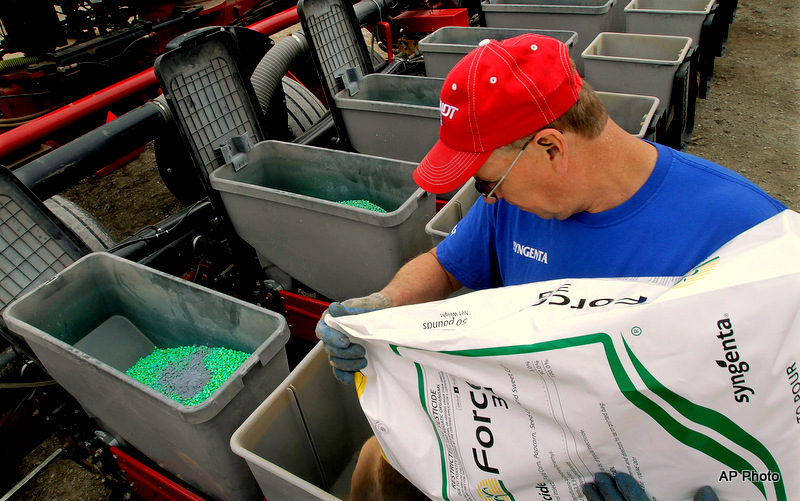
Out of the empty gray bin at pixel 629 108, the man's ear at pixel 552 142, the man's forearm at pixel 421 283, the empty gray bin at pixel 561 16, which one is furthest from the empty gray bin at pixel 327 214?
the empty gray bin at pixel 561 16

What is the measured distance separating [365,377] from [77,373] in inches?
34.9

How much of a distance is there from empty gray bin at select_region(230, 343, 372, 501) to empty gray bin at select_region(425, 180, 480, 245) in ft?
1.84

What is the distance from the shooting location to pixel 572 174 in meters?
1.02

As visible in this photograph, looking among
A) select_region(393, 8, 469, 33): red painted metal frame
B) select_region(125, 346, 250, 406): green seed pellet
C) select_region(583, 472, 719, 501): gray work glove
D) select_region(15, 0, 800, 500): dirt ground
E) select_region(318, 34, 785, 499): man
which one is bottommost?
select_region(15, 0, 800, 500): dirt ground

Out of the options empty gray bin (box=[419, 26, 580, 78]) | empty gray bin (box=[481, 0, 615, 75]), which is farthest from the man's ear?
empty gray bin (box=[481, 0, 615, 75])

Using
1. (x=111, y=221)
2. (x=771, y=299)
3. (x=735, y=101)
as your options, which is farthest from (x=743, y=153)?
(x=111, y=221)

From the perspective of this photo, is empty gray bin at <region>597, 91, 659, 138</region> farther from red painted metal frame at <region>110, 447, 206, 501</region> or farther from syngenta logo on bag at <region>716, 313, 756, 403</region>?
red painted metal frame at <region>110, 447, 206, 501</region>

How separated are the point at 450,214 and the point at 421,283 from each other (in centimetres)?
46

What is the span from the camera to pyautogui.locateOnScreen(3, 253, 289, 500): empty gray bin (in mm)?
1306

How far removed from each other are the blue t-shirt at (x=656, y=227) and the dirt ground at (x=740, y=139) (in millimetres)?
2693

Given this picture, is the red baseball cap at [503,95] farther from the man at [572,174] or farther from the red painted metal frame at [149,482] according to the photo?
the red painted metal frame at [149,482]

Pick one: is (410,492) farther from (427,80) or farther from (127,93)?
(127,93)

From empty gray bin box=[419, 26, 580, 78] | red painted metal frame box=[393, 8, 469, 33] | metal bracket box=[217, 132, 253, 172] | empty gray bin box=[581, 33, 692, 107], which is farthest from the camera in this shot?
red painted metal frame box=[393, 8, 469, 33]

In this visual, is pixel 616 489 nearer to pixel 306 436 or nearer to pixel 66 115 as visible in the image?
pixel 306 436
